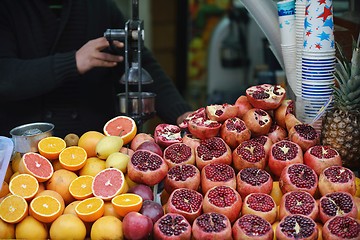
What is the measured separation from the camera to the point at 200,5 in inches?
252

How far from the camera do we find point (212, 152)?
5.93ft

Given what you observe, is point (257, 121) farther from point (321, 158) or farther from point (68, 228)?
point (68, 228)

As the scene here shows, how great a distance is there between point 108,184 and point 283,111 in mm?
754

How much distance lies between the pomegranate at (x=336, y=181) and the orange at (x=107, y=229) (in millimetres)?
681

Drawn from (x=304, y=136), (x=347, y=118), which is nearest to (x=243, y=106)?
(x=304, y=136)

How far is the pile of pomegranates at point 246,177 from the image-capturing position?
1.49 m

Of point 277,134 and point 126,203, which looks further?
point 277,134

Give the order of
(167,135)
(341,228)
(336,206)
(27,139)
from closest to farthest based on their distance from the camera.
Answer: (341,228), (336,206), (27,139), (167,135)

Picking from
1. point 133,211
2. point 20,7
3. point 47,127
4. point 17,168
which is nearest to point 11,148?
point 17,168

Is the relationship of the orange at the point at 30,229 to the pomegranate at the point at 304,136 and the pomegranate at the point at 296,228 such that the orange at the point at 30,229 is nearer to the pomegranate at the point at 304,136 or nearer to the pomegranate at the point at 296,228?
Answer: the pomegranate at the point at 296,228

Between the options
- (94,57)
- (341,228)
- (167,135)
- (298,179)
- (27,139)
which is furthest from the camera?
(94,57)

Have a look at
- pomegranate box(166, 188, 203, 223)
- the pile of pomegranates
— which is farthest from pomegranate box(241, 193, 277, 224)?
pomegranate box(166, 188, 203, 223)

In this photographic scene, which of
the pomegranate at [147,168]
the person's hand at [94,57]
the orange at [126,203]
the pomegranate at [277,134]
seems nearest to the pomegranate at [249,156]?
the pomegranate at [277,134]

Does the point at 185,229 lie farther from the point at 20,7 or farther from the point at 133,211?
the point at 20,7
